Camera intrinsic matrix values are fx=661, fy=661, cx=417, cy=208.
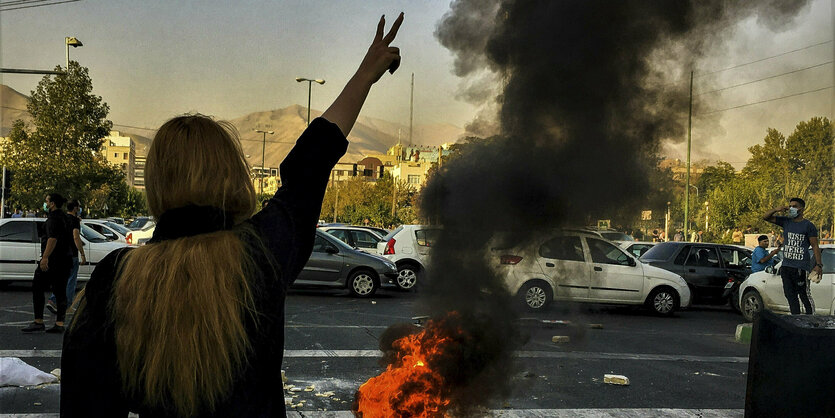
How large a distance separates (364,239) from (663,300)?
840cm

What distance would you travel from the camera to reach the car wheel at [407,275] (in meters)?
14.8

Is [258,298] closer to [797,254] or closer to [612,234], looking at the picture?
[612,234]

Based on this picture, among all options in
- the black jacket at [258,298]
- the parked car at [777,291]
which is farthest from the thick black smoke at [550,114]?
the parked car at [777,291]

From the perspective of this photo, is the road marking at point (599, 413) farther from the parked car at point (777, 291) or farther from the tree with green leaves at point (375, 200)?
the tree with green leaves at point (375, 200)

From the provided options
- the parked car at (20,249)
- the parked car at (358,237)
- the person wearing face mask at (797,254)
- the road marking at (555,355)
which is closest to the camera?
the road marking at (555,355)

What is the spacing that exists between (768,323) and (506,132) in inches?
104

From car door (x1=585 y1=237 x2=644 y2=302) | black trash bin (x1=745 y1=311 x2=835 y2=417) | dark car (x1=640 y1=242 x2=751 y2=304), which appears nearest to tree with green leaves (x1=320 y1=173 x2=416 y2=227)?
dark car (x1=640 y1=242 x2=751 y2=304)

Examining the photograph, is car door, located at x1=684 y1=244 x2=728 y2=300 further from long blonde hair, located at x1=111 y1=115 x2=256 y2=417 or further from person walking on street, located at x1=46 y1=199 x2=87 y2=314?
long blonde hair, located at x1=111 y1=115 x2=256 y2=417

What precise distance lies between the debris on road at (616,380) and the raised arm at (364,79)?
18.6ft

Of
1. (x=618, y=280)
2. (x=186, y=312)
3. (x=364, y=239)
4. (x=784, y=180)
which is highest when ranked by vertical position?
(x=784, y=180)

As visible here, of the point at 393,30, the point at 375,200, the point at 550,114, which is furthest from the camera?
the point at 375,200

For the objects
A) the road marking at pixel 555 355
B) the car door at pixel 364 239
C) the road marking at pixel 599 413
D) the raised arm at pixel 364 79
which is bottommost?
the road marking at pixel 555 355

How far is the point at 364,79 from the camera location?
1875 mm

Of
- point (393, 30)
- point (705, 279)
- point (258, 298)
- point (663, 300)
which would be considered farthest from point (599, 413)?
point (705, 279)
